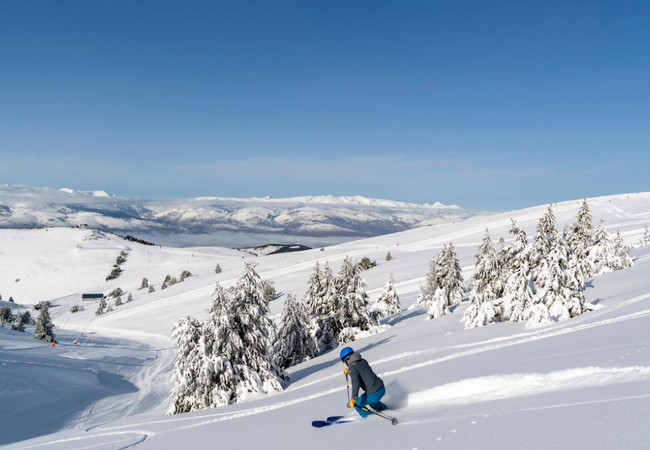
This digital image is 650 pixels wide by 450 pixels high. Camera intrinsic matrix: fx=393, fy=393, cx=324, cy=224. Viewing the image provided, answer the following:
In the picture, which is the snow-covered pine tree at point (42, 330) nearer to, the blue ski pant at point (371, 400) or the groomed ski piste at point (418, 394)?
the groomed ski piste at point (418, 394)

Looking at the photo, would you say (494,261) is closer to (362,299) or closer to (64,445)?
(362,299)

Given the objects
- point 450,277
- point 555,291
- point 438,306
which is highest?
point 555,291

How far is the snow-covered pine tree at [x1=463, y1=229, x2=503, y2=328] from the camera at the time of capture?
2005cm

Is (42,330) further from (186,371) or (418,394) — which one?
(418,394)

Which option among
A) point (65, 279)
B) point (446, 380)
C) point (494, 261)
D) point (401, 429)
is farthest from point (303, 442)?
point (65, 279)

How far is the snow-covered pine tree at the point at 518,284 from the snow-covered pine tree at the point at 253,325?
11.6 meters

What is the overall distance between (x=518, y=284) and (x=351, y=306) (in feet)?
47.7

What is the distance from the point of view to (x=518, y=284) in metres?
19.3

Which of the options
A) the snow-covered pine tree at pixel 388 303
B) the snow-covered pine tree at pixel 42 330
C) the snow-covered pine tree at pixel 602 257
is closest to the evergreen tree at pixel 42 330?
the snow-covered pine tree at pixel 42 330

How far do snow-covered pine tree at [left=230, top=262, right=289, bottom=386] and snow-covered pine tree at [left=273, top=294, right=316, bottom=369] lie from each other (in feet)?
24.8

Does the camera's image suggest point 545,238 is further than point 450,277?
No

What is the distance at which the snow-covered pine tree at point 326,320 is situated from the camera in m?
31.3

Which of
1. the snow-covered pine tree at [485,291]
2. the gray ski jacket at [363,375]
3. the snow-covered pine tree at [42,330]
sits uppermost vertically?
the gray ski jacket at [363,375]

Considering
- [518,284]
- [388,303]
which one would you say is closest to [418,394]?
[518,284]
